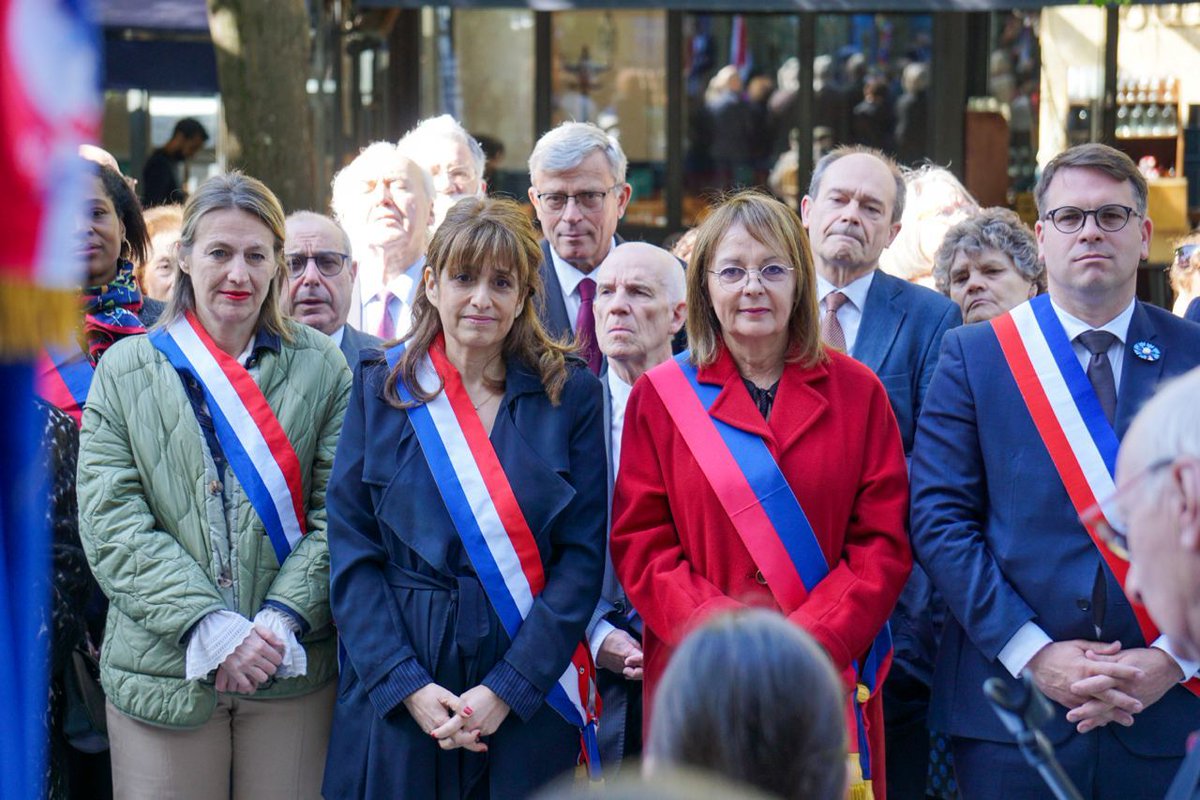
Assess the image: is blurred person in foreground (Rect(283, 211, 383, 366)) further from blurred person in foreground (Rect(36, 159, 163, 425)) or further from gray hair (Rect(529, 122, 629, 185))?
gray hair (Rect(529, 122, 629, 185))

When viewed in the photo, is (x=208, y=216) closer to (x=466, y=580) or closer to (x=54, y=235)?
(x=466, y=580)

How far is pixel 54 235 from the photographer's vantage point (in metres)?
1.46

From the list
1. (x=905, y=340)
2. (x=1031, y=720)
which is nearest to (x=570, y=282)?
(x=905, y=340)

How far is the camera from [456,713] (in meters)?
3.77

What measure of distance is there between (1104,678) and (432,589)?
155 cm

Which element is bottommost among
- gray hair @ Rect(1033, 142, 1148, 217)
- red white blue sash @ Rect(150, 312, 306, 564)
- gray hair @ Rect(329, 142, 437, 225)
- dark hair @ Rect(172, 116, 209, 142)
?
red white blue sash @ Rect(150, 312, 306, 564)

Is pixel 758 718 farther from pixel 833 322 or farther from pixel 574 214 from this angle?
pixel 574 214

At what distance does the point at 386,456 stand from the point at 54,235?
2.46 m

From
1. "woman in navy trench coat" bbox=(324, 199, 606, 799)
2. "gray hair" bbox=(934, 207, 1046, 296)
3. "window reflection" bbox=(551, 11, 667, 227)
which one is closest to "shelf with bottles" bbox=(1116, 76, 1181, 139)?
"window reflection" bbox=(551, 11, 667, 227)

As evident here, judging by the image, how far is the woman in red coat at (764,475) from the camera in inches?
148

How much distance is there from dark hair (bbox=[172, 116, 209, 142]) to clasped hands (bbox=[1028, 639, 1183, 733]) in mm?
8375

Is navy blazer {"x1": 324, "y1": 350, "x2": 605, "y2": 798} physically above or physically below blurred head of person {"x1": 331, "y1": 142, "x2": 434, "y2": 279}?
below

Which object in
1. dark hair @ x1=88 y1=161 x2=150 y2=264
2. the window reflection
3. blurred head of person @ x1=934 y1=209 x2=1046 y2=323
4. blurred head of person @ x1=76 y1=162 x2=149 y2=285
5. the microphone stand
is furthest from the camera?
the window reflection

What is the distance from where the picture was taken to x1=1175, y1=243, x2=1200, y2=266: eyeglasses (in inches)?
230
